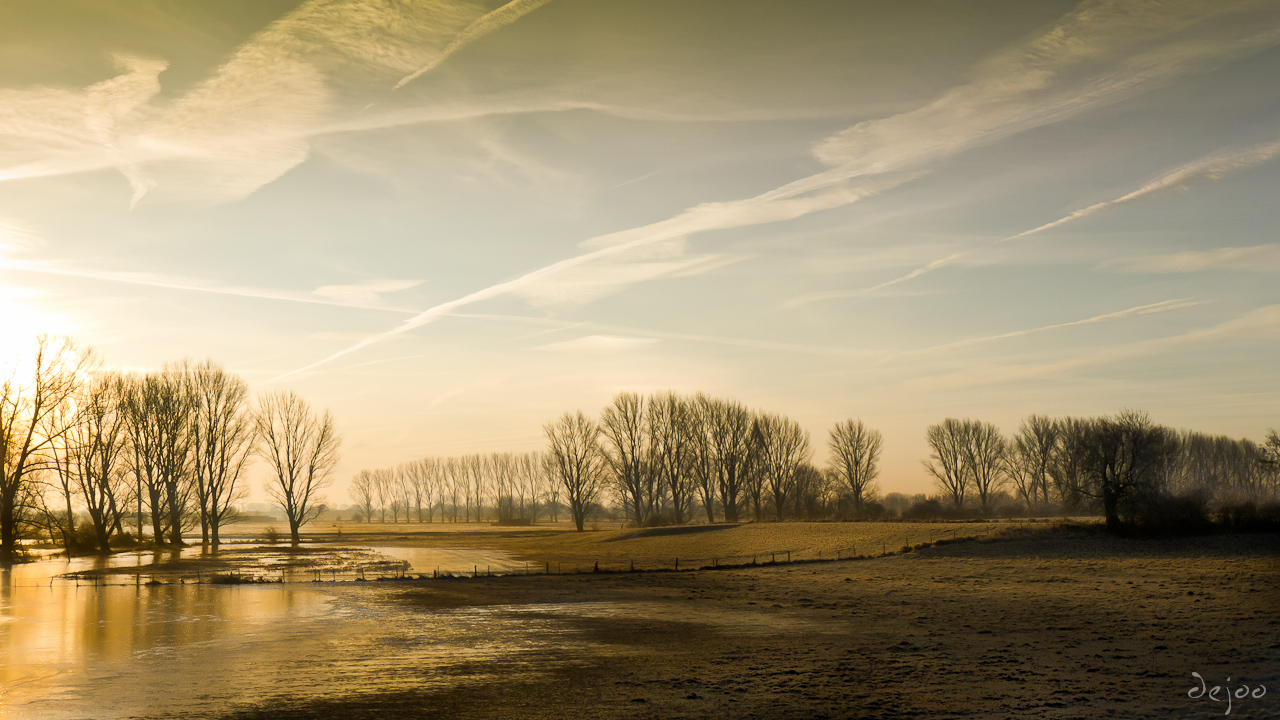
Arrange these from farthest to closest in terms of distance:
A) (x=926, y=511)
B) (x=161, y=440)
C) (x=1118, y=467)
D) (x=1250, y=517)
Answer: (x=926, y=511) → (x=161, y=440) → (x=1118, y=467) → (x=1250, y=517)

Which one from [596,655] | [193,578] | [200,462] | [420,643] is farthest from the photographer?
[200,462]

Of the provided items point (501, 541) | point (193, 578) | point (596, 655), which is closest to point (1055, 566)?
point (596, 655)

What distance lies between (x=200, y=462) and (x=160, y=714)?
74.0 metres

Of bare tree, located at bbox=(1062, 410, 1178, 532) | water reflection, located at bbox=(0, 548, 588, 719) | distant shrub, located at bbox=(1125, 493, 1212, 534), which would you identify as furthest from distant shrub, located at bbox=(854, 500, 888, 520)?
water reflection, located at bbox=(0, 548, 588, 719)

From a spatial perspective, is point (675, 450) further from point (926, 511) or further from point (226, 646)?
point (226, 646)

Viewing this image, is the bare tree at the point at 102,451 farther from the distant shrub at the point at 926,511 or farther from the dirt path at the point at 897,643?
the distant shrub at the point at 926,511

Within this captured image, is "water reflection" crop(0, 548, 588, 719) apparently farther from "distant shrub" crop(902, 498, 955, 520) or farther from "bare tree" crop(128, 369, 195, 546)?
"distant shrub" crop(902, 498, 955, 520)

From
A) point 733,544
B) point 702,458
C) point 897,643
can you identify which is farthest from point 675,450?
point 897,643

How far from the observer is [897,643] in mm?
21328

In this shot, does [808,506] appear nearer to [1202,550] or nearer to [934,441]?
[934,441]

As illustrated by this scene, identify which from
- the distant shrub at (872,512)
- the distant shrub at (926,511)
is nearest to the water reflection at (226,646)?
the distant shrub at (872,512)

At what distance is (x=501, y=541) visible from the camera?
279 feet

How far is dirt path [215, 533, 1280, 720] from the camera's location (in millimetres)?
14805

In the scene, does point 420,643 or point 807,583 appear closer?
point 420,643
